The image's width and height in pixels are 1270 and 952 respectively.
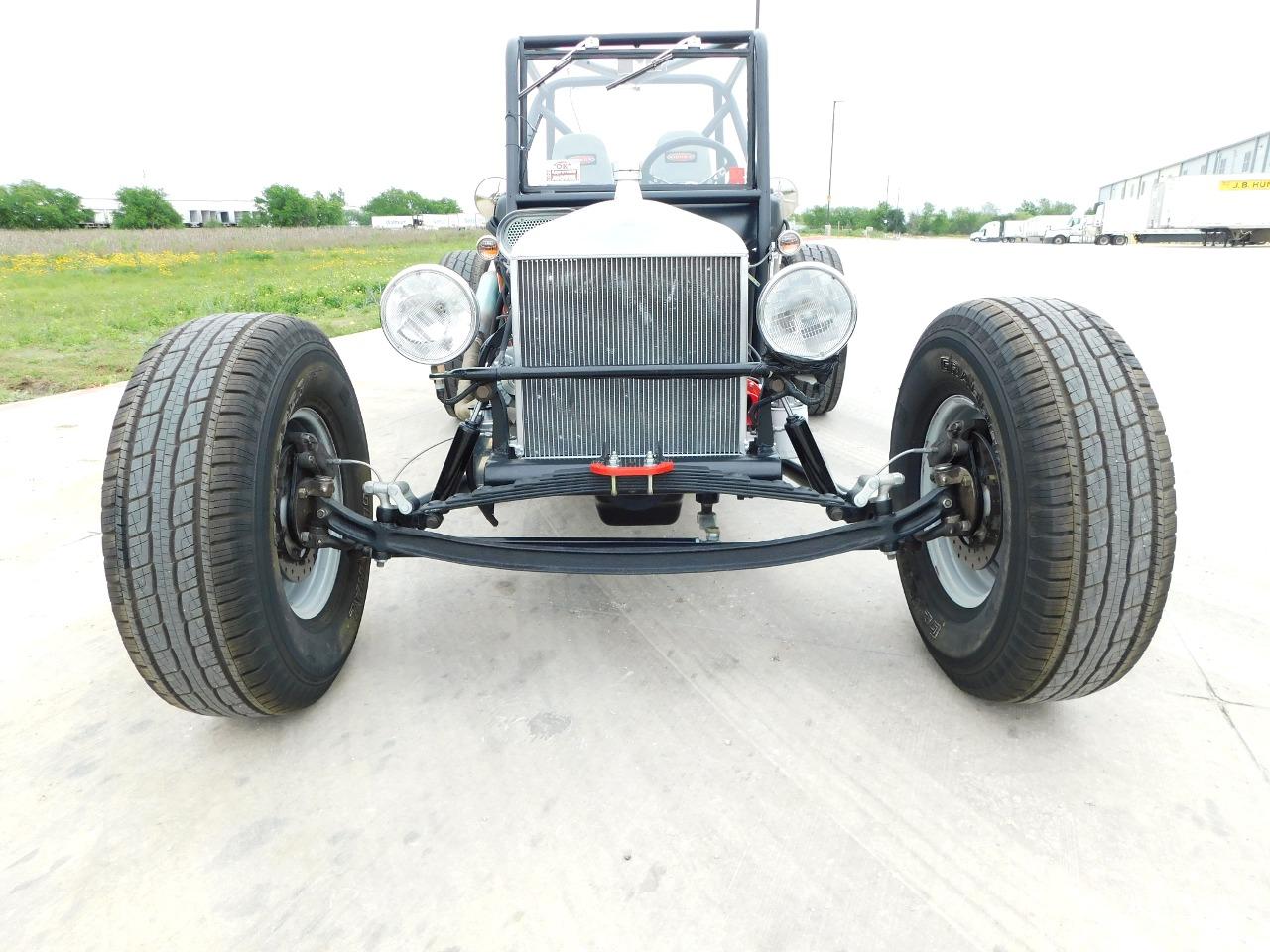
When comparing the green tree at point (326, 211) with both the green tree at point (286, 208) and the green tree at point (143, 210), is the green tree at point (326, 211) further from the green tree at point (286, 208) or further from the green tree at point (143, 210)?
the green tree at point (143, 210)

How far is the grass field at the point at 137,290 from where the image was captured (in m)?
8.88

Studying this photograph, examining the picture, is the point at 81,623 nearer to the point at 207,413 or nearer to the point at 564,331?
the point at 207,413

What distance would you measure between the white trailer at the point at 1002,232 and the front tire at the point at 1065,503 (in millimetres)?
63784

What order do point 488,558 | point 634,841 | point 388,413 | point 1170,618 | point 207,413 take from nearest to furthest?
1. point 634,841
2. point 207,413
3. point 488,558
4. point 1170,618
5. point 388,413

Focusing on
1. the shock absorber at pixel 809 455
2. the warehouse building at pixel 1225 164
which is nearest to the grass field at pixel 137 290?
the shock absorber at pixel 809 455

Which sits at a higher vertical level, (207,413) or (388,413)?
(207,413)

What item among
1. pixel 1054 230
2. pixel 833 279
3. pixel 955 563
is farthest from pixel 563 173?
pixel 1054 230

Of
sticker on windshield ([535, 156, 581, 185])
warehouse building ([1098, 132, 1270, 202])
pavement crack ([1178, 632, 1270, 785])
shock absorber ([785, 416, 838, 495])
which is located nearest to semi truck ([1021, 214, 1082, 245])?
warehouse building ([1098, 132, 1270, 202])

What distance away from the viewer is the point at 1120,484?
203 cm

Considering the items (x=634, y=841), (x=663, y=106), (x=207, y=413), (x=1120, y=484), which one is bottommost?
(x=634, y=841)

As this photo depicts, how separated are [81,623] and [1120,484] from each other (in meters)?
3.44

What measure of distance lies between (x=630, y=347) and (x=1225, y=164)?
6827 cm

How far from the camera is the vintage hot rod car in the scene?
204 cm

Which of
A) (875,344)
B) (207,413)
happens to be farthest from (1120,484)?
(875,344)
